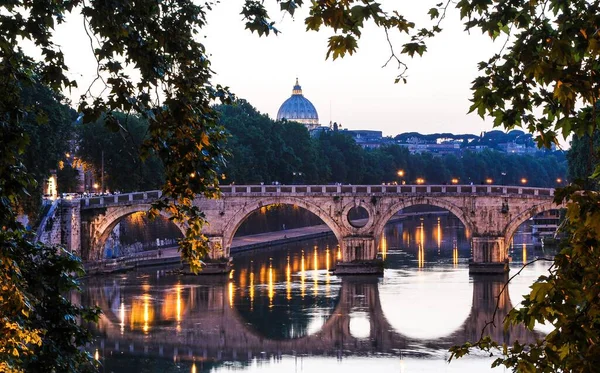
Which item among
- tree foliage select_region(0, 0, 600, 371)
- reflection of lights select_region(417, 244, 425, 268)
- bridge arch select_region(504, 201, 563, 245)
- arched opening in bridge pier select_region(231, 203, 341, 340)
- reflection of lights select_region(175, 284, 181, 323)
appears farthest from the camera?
reflection of lights select_region(417, 244, 425, 268)

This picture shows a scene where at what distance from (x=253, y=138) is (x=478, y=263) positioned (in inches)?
1232

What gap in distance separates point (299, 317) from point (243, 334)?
10.2 ft

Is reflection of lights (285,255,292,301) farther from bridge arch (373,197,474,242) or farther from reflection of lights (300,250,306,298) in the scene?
bridge arch (373,197,474,242)

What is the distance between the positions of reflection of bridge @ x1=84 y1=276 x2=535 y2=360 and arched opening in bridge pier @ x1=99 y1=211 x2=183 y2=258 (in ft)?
41.6

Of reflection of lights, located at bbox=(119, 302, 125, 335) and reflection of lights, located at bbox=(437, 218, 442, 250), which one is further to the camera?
reflection of lights, located at bbox=(437, 218, 442, 250)

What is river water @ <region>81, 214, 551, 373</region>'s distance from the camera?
111 feet

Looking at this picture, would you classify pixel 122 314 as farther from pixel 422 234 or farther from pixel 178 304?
pixel 422 234

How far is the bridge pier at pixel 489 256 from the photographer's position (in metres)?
53.1

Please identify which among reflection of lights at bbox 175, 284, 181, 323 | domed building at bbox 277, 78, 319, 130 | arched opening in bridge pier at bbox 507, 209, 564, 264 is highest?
domed building at bbox 277, 78, 319, 130

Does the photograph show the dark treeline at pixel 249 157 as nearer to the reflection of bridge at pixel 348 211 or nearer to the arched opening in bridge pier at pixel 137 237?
the arched opening in bridge pier at pixel 137 237

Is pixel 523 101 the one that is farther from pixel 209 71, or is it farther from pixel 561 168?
pixel 561 168

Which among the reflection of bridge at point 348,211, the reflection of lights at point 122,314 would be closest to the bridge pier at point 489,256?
the reflection of bridge at point 348,211

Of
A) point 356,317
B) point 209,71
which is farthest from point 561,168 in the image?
point 209,71

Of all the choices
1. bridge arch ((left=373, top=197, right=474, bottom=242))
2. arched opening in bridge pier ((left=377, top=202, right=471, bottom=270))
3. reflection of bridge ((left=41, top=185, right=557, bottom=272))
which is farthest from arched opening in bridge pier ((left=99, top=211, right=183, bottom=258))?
arched opening in bridge pier ((left=377, top=202, right=471, bottom=270))
